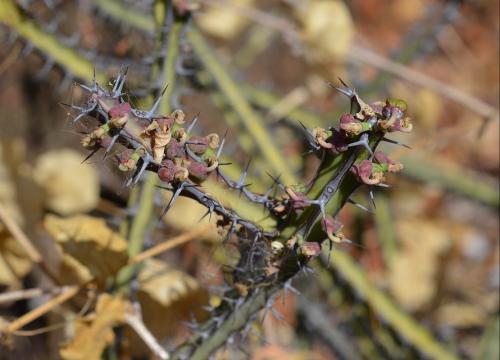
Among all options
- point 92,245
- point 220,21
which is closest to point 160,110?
point 92,245

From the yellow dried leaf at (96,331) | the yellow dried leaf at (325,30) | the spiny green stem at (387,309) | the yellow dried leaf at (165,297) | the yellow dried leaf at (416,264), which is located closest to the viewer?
the yellow dried leaf at (96,331)

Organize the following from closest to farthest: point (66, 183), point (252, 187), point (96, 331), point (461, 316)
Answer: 1. point (96, 331)
2. point (252, 187)
3. point (66, 183)
4. point (461, 316)

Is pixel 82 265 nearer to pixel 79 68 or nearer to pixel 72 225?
pixel 72 225

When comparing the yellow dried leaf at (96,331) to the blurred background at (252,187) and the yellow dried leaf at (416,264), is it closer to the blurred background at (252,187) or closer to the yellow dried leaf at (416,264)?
the blurred background at (252,187)

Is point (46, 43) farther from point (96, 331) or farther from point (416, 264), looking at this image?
point (416, 264)

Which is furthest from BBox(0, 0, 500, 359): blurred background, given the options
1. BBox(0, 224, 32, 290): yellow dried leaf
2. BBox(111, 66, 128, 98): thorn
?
BBox(111, 66, 128, 98): thorn

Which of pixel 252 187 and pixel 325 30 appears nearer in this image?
pixel 252 187

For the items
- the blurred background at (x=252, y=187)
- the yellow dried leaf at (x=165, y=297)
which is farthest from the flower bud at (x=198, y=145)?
the yellow dried leaf at (x=165, y=297)

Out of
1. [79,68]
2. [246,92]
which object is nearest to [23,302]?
[79,68]
